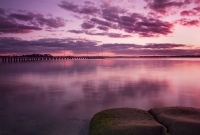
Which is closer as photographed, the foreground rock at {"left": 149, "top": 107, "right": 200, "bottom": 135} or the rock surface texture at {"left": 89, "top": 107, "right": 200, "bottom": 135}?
the rock surface texture at {"left": 89, "top": 107, "right": 200, "bottom": 135}

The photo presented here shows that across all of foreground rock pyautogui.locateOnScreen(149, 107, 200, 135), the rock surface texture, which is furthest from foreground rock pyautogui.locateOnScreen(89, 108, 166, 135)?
foreground rock pyautogui.locateOnScreen(149, 107, 200, 135)

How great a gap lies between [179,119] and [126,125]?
164 cm

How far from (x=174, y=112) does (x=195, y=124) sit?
1.08m

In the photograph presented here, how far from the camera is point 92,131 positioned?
5305 mm

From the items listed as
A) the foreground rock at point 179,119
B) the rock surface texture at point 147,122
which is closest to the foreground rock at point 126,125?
the rock surface texture at point 147,122

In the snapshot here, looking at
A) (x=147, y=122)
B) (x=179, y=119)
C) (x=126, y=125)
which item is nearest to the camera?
(x=126, y=125)

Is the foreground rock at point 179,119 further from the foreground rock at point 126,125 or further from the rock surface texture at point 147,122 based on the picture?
the foreground rock at point 126,125

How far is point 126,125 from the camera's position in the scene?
16.4 feet

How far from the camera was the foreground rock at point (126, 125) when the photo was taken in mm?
4864

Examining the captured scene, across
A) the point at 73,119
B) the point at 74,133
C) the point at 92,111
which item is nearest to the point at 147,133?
the point at 74,133

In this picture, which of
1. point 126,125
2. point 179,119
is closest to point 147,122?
point 126,125

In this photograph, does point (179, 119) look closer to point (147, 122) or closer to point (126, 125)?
point (147, 122)

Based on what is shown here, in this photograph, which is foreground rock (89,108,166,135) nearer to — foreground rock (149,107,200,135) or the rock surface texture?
the rock surface texture

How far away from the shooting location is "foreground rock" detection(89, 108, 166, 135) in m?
4.86
